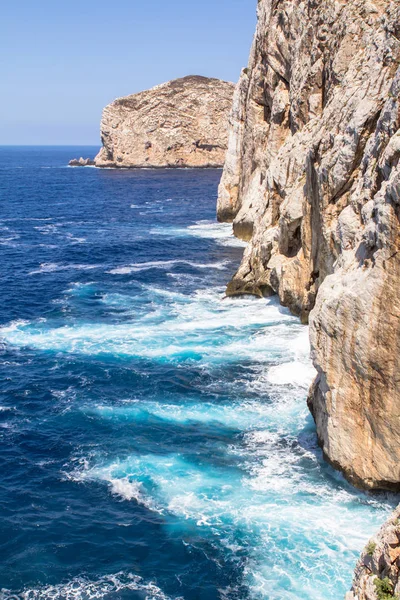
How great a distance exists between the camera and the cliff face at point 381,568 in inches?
535

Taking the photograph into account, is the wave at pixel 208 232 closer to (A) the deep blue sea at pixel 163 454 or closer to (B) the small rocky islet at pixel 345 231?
(B) the small rocky islet at pixel 345 231

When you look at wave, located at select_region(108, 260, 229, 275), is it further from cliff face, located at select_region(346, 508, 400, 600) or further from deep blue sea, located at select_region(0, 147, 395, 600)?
cliff face, located at select_region(346, 508, 400, 600)

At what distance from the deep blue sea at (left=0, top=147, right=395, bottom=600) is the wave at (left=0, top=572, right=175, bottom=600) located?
7 cm

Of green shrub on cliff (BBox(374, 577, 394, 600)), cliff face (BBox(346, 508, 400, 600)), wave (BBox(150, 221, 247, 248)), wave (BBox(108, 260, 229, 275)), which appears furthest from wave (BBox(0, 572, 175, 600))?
wave (BBox(150, 221, 247, 248))

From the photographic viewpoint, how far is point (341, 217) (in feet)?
A: 109

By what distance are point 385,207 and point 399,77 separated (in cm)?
733

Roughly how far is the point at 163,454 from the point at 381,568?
21265 millimetres

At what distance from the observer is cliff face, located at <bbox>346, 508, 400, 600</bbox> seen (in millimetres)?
13578

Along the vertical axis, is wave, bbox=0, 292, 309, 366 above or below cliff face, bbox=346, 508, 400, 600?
below

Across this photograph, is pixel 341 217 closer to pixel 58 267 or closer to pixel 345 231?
pixel 345 231

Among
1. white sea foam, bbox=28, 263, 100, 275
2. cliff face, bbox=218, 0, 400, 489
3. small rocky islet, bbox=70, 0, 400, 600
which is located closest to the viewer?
small rocky islet, bbox=70, 0, 400, 600

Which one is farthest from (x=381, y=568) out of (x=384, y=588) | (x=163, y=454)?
(x=163, y=454)

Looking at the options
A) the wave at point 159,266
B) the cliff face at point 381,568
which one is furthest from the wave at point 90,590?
the wave at point 159,266

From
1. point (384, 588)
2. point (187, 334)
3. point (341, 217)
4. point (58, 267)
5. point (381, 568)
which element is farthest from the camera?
point (58, 267)
